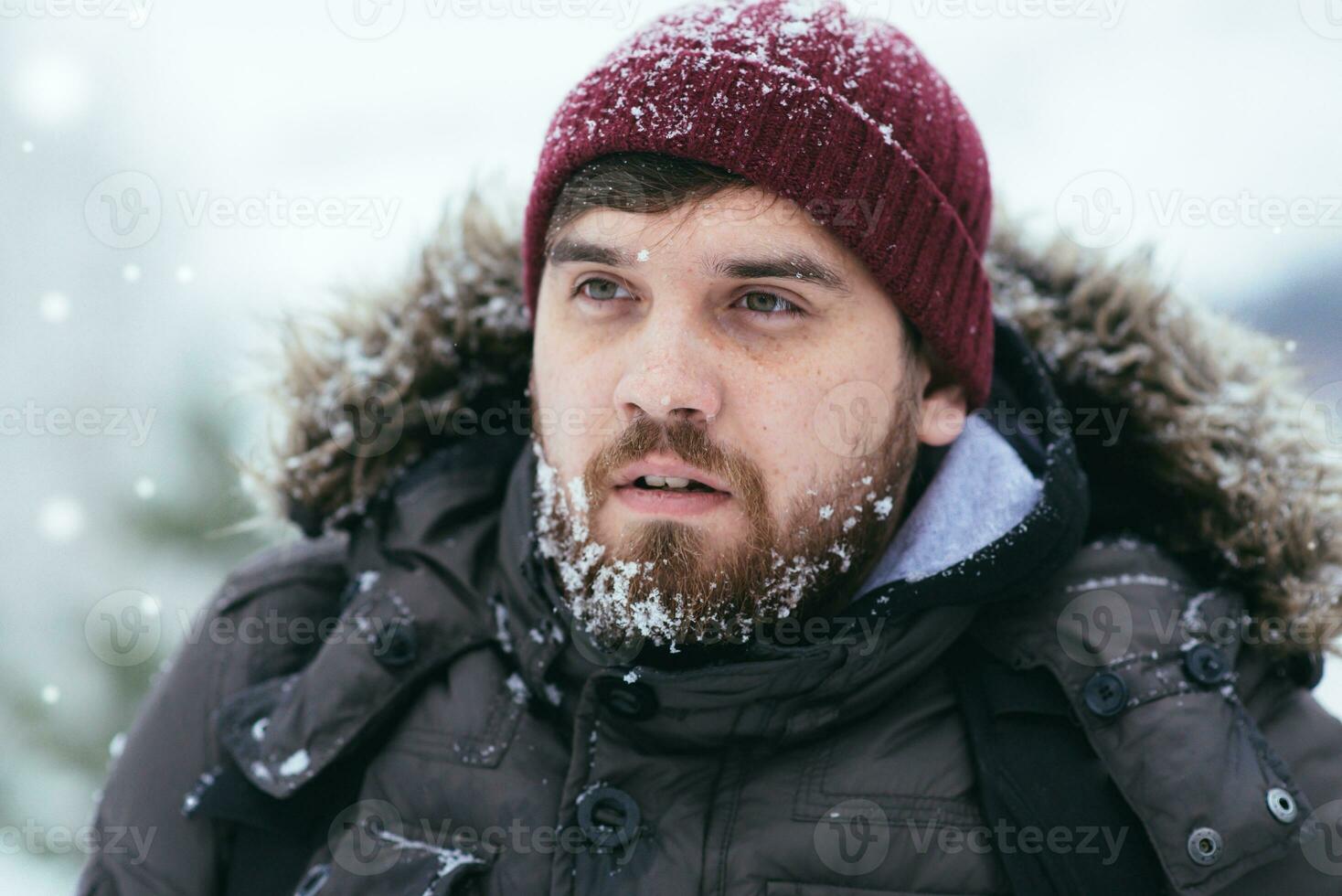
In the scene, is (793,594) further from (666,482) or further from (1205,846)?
(1205,846)

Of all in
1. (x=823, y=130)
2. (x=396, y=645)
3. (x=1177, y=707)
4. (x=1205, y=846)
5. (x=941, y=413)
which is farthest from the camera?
(x=941, y=413)

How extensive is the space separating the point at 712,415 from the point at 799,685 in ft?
1.55

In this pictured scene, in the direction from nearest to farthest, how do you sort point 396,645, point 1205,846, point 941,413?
point 1205,846 < point 396,645 < point 941,413

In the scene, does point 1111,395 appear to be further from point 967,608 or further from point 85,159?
point 85,159

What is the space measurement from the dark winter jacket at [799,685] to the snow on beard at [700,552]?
78 millimetres

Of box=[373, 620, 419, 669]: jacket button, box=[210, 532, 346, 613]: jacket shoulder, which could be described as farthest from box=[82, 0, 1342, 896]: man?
box=[210, 532, 346, 613]: jacket shoulder

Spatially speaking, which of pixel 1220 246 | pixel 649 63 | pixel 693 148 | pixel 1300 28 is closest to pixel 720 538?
pixel 693 148

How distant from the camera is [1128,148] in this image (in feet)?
27.2

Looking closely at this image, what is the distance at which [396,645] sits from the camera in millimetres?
1876

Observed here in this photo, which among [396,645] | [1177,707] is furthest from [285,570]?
[1177,707]

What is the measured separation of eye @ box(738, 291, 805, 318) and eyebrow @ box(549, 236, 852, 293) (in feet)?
0.18

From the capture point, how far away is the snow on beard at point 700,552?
5.49 ft

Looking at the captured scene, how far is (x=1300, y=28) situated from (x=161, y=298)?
1024 centimetres

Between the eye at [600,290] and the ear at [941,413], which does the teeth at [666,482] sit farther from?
the ear at [941,413]
